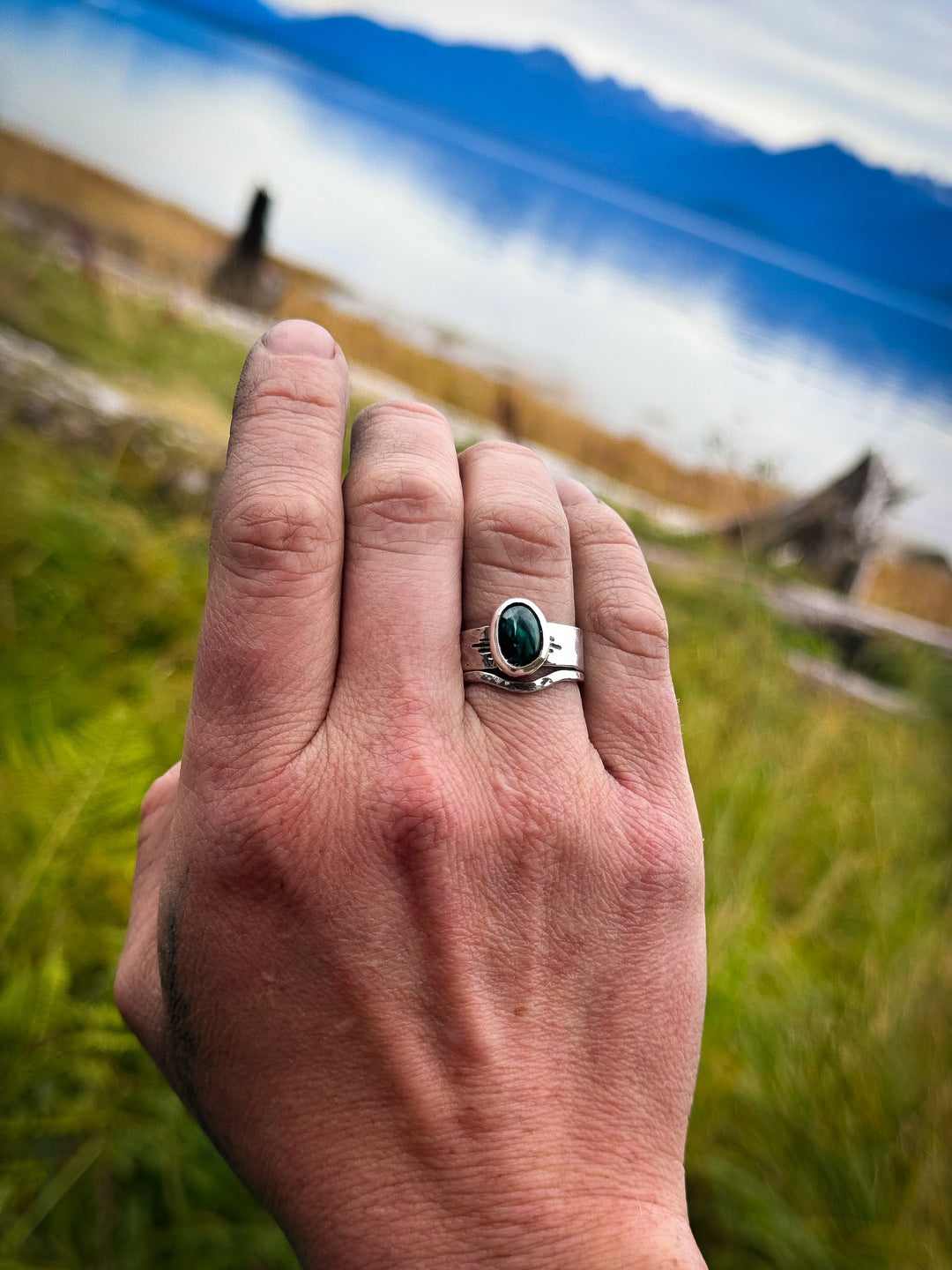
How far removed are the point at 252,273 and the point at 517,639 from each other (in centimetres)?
380

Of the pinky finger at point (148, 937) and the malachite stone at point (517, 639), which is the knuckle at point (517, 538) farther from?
the pinky finger at point (148, 937)

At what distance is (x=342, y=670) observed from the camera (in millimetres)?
567

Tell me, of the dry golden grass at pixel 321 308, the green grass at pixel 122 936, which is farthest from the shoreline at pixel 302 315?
the green grass at pixel 122 936

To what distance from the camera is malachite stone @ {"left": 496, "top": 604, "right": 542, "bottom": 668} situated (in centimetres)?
58

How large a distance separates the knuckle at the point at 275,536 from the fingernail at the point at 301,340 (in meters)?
0.10

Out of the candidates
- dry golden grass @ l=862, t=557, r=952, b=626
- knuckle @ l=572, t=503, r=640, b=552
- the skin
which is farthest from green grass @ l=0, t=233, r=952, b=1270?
dry golden grass @ l=862, t=557, r=952, b=626

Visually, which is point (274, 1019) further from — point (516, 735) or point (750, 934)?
point (750, 934)

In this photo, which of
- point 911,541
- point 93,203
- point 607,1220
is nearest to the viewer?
point 607,1220

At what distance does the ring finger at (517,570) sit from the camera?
593 millimetres

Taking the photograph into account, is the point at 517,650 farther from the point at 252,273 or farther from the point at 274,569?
the point at 252,273

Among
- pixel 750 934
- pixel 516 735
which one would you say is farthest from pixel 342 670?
pixel 750 934

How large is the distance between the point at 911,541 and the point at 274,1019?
16.3 feet

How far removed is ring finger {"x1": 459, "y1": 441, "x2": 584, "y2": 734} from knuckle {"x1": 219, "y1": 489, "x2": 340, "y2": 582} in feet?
0.36

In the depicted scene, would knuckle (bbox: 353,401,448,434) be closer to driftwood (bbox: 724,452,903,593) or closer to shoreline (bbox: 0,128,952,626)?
shoreline (bbox: 0,128,952,626)
